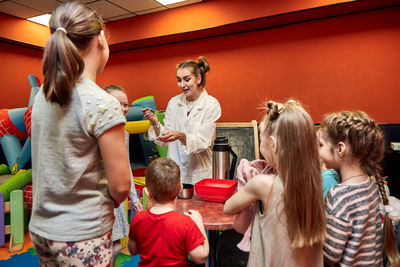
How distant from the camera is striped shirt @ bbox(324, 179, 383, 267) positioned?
3.60 ft

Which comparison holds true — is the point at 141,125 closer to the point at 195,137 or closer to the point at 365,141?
the point at 195,137

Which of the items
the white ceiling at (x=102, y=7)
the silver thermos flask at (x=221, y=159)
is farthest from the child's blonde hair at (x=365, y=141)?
the white ceiling at (x=102, y=7)

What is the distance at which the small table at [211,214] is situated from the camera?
1.18 m

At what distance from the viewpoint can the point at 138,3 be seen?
3775 mm

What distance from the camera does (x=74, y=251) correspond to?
82cm

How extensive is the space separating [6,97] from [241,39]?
380 cm

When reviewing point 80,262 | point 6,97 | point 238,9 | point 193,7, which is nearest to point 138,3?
point 193,7

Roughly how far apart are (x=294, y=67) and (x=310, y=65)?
0.19 m

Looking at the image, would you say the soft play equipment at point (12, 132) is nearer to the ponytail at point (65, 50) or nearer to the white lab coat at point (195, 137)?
the white lab coat at point (195, 137)

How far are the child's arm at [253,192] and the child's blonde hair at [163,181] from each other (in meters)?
0.26

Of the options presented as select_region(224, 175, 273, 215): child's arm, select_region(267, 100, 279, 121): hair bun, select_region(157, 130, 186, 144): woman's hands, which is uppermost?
select_region(267, 100, 279, 121): hair bun

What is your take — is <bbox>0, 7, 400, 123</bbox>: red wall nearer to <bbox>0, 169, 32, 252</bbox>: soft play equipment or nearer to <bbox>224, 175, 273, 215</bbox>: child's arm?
<bbox>0, 169, 32, 252</bbox>: soft play equipment

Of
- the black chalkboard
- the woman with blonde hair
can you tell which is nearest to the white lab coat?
the black chalkboard

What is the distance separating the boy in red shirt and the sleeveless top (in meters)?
0.23
